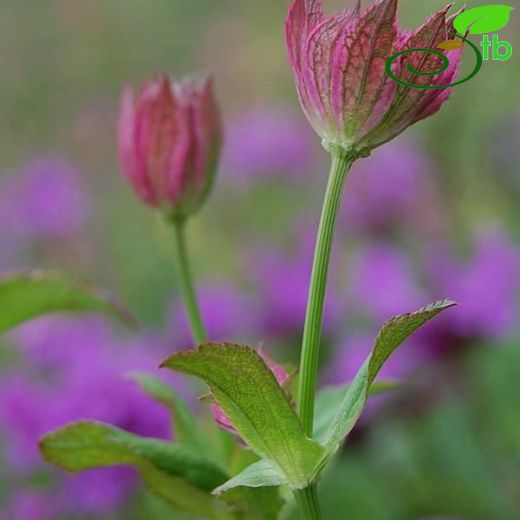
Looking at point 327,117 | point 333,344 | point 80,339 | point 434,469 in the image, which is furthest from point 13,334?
point 327,117

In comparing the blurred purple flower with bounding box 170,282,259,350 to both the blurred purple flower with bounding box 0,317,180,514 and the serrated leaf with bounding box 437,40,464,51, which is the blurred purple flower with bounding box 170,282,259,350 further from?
the serrated leaf with bounding box 437,40,464,51

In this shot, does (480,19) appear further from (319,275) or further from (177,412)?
(177,412)

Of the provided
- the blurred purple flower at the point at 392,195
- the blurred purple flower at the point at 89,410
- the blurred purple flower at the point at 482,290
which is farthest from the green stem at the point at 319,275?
the blurred purple flower at the point at 392,195

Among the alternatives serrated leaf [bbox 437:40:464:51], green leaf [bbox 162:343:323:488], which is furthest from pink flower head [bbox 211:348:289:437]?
serrated leaf [bbox 437:40:464:51]

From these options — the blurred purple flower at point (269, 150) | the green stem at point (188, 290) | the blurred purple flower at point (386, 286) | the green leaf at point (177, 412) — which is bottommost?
the green leaf at point (177, 412)

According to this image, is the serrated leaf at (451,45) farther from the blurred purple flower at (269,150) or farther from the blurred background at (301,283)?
the blurred purple flower at (269,150)

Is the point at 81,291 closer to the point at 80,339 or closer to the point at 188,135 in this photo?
the point at 188,135

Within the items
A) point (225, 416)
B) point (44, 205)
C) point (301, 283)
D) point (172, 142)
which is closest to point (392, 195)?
point (301, 283)
